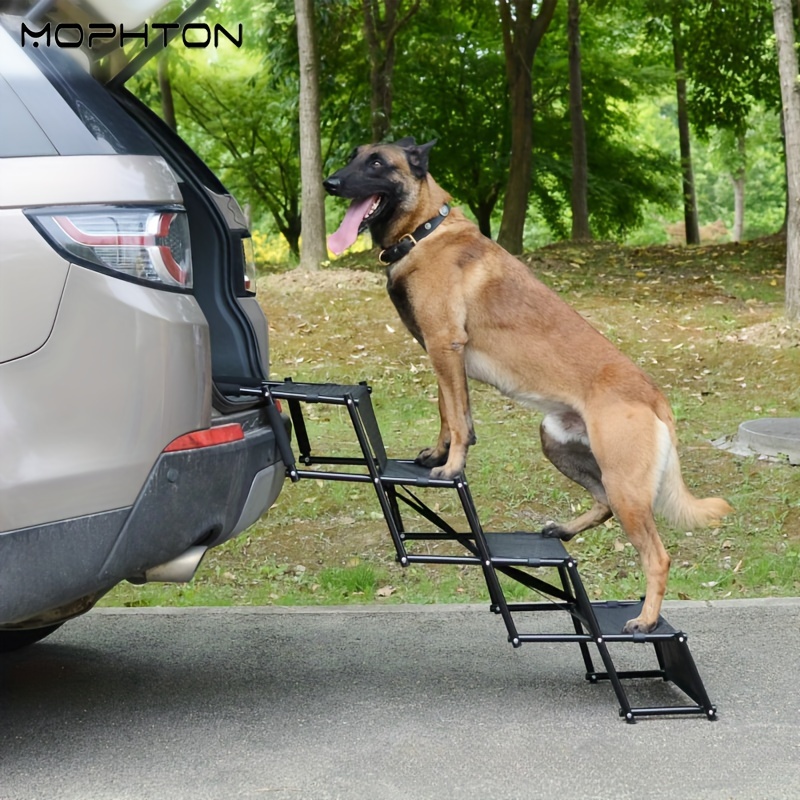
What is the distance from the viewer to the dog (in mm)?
4047

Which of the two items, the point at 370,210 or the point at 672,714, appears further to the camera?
the point at 370,210

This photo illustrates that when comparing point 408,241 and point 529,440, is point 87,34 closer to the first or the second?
point 408,241

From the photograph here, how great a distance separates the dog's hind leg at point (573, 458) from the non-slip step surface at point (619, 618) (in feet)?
1.20

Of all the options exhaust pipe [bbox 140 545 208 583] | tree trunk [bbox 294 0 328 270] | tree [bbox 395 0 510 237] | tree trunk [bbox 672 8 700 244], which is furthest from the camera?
tree [bbox 395 0 510 237]

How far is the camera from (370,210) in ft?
14.2

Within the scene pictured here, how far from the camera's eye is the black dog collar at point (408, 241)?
4367mm

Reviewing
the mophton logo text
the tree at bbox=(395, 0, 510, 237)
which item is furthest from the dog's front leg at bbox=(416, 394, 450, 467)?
the tree at bbox=(395, 0, 510, 237)

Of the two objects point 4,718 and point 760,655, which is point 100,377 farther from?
point 760,655

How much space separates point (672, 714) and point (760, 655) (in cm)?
86

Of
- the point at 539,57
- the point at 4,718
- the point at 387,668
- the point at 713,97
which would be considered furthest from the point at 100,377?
the point at 539,57

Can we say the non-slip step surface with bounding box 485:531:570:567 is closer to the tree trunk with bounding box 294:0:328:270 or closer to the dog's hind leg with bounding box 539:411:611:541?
the dog's hind leg with bounding box 539:411:611:541

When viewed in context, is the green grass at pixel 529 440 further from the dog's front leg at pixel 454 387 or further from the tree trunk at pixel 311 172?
the dog's front leg at pixel 454 387

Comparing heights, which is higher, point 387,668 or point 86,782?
point 86,782

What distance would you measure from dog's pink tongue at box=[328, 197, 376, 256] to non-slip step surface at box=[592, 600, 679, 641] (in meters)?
1.77
